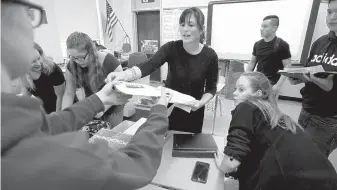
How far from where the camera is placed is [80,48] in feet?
4.93

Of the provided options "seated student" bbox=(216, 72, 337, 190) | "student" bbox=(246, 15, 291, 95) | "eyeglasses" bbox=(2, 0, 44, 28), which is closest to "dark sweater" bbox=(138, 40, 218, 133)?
"seated student" bbox=(216, 72, 337, 190)

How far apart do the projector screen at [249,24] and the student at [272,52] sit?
122cm

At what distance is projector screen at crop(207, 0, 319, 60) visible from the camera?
3.46m

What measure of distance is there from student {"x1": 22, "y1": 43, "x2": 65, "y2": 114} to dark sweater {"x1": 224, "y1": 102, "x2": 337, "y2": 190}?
1503mm

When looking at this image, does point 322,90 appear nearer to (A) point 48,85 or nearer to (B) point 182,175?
(B) point 182,175

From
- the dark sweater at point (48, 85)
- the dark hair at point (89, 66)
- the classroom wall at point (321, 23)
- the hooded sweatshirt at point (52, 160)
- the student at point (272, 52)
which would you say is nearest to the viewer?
the hooded sweatshirt at point (52, 160)

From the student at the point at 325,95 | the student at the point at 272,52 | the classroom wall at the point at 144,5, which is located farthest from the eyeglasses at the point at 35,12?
the classroom wall at the point at 144,5

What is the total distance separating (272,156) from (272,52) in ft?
7.01

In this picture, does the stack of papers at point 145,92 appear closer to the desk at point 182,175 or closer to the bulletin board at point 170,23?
the desk at point 182,175

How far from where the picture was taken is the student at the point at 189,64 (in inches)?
55.2

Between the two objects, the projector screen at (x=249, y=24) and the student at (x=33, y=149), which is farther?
the projector screen at (x=249, y=24)

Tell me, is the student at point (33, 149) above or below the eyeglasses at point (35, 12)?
below

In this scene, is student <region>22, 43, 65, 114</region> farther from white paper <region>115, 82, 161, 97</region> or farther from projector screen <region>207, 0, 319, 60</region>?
projector screen <region>207, 0, 319, 60</region>

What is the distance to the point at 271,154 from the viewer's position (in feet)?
3.13
